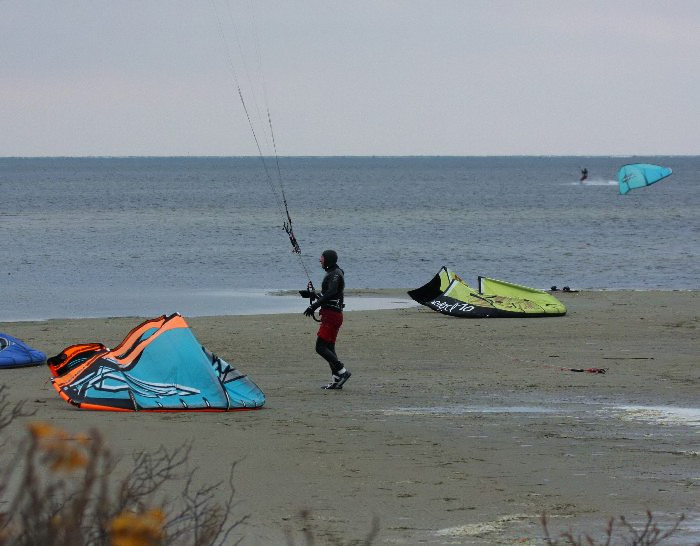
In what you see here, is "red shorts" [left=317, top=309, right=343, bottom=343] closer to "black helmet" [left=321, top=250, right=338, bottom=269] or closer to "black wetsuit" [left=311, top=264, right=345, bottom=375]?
"black wetsuit" [left=311, top=264, right=345, bottom=375]

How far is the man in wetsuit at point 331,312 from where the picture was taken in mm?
11891

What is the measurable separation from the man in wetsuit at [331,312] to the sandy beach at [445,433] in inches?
9.6

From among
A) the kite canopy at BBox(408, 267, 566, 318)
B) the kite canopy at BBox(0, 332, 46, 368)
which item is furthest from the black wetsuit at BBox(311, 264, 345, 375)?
the kite canopy at BBox(408, 267, 566, 318)

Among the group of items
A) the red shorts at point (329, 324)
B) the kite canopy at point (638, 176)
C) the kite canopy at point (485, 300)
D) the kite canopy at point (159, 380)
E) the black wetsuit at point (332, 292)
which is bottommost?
the kite canopy at point (485, 300)

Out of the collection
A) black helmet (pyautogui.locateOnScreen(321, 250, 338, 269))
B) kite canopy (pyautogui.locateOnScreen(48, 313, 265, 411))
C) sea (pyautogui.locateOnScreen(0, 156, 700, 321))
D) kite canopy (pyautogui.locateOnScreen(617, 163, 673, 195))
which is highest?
kite canopy (pyautogui.locateOnScreen(617, 163, 673, 195))

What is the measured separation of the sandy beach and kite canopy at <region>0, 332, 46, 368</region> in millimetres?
282

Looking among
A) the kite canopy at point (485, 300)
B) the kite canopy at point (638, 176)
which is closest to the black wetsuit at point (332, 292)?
the kite canopy at point (485, 300)

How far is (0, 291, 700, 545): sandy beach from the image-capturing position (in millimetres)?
7293

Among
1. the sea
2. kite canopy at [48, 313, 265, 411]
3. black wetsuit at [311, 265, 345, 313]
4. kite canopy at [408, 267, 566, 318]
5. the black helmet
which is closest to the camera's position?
kite canopy at [48, 313, 265, 411]

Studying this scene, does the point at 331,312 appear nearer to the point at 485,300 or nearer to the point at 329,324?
the point at 329,324

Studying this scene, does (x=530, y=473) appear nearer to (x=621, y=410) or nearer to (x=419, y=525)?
(x=419, y=525)

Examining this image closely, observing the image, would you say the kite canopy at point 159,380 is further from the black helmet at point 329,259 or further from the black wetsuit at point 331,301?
the black helmet at point 329,259

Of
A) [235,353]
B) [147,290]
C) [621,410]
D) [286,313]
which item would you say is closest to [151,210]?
[147,290]

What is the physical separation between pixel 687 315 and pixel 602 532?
536 inches
